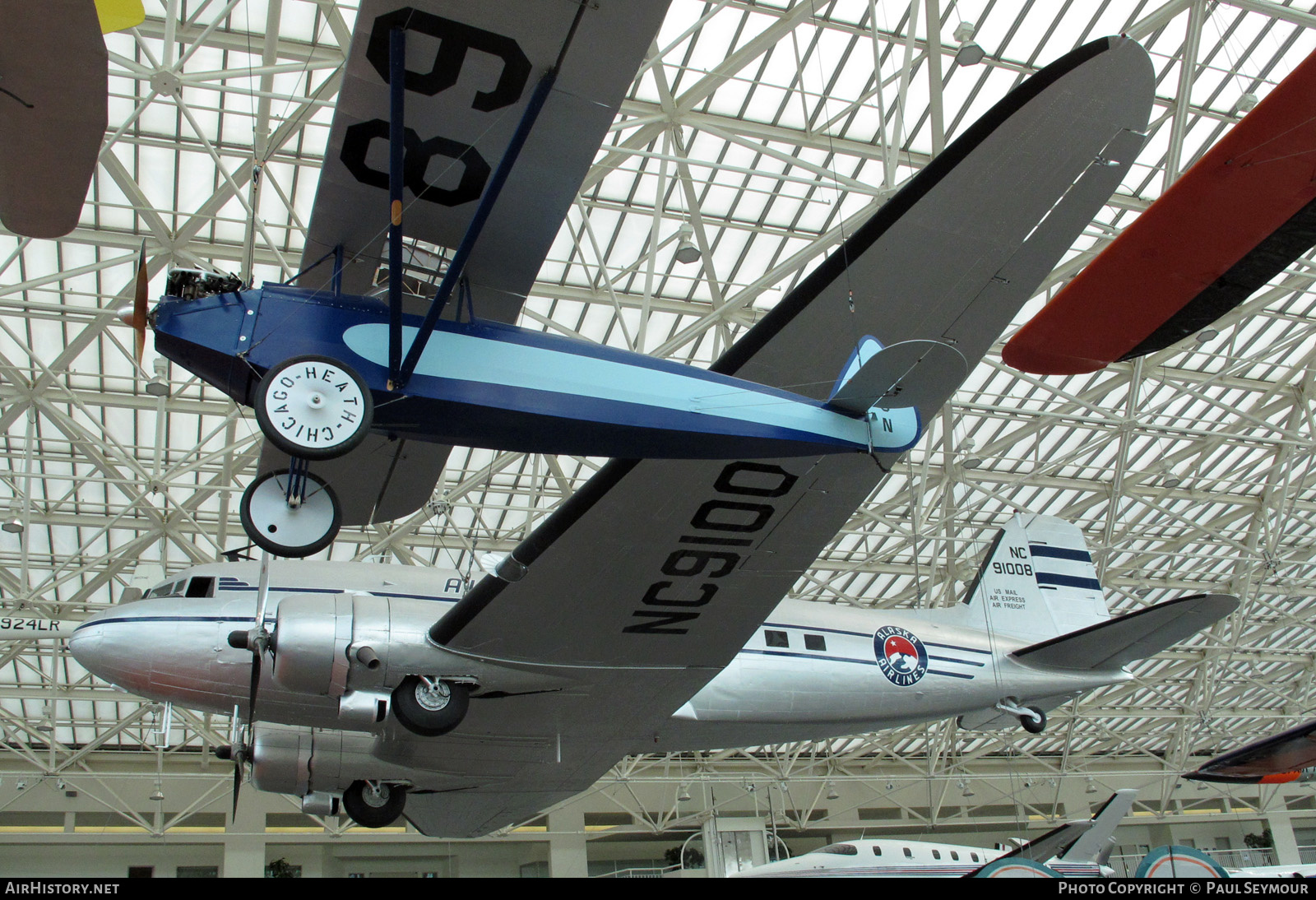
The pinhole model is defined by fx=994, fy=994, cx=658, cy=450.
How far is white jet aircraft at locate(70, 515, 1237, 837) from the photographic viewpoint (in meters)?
8.95

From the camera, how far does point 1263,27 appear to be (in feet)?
56.7

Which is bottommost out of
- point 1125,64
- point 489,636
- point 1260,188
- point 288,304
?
point 489,636

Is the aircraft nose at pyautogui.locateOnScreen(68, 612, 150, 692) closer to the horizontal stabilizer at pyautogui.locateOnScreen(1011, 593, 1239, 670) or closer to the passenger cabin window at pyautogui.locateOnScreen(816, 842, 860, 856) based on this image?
the horizontal stabilizer at pyautogui.locateOnScreen(1011, 593, 1239, 670)

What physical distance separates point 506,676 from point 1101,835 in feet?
50.9

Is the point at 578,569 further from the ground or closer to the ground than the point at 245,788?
closer to the ground

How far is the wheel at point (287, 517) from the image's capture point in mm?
6582

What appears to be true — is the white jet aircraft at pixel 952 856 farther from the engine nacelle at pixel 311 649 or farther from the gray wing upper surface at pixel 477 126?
the gray wing upper surface at pixel 477 126

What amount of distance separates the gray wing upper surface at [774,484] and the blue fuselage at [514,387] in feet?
1.42

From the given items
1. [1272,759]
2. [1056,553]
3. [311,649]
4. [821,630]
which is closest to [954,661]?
[821,630]

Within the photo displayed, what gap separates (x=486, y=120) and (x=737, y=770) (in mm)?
35014

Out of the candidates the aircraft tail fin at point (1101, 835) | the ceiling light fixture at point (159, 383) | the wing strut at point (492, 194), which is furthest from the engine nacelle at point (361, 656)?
the aircraft tail fin at point (1101, 835)

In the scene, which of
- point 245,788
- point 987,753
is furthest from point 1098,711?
point 245,788

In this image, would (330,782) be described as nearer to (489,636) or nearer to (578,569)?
(489,636)

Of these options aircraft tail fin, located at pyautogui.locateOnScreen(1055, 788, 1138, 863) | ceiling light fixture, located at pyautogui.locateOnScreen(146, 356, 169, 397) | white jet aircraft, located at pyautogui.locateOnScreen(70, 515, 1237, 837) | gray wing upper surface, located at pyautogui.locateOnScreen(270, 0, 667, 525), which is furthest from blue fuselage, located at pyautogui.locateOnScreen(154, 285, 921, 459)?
aircraft tail fin, located at pyautogui.locateOnScreen(1055, 788, 1138, 863)
